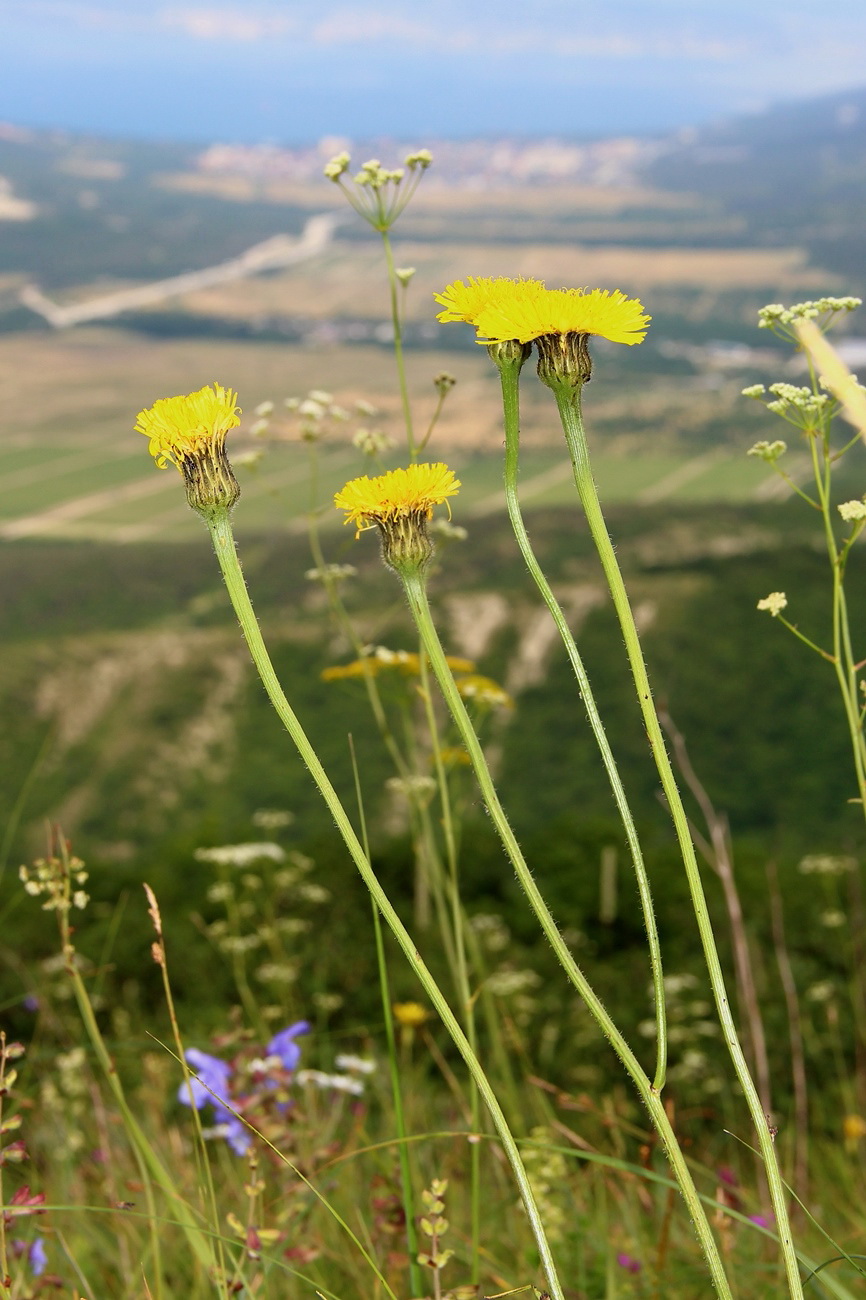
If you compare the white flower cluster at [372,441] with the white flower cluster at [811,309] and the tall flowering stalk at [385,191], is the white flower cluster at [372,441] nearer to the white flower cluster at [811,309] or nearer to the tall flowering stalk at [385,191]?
the tall flowering stalk at [385,191]

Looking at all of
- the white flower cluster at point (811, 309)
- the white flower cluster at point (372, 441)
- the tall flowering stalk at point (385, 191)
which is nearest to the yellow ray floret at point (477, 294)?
the white flower cluster at point (811, 309)

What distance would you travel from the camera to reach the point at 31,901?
55.7 ft

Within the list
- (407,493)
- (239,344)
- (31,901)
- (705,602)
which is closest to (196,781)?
(705,602)

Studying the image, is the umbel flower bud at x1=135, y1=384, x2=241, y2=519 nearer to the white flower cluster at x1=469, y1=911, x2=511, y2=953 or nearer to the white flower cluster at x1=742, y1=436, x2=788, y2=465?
the white flower cluster at x1=742, y1=436, x2=788, y2=465

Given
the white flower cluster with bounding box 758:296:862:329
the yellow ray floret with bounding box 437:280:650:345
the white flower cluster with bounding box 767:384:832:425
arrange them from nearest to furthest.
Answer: the yellow ray floret with bounding box 437:280:650:345 < the white flower cluster with bounding box 767:384:832:425 < the white flower cluster with bounding box 758:296:862:329

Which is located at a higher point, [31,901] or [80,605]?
[31,901]

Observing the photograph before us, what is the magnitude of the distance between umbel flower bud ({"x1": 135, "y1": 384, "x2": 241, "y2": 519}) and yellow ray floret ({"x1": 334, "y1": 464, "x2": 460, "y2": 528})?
14 centimetres

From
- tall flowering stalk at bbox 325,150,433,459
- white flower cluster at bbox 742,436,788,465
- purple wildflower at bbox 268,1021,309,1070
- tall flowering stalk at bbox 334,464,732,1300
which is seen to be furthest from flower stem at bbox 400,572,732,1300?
purple wildflower at bbox 268,1021,309,1070

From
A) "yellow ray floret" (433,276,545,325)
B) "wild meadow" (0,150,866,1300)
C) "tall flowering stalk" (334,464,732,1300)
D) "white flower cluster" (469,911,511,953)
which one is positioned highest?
"yellow ray floret" (433,276,545,325)

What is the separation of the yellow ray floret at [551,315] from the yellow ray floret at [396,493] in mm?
167

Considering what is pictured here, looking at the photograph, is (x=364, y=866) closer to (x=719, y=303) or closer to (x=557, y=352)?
(x=557, y=352)

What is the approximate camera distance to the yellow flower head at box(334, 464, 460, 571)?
1.38 metres

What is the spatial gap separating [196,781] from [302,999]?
169ft

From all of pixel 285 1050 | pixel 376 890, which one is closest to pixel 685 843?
pixel 376 890
